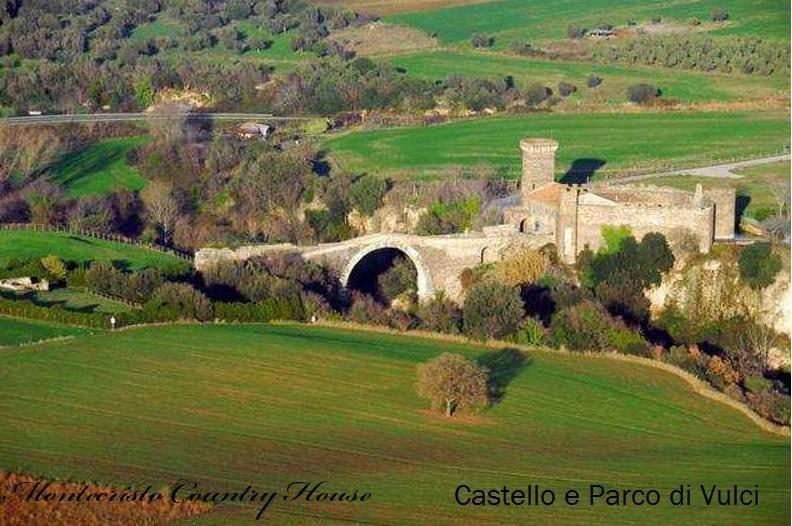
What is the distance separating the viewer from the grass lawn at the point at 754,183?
5700 centimetres

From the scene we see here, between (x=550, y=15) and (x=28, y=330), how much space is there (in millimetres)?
52284

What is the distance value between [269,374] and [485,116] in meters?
36.2

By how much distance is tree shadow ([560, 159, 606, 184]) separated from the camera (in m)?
62.8

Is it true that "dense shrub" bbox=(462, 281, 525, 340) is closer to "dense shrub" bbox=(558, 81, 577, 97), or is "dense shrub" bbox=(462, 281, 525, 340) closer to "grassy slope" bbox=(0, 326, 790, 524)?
"grassy slope" bbox=(0, 326, 790, 524)

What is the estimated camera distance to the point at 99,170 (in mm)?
68062

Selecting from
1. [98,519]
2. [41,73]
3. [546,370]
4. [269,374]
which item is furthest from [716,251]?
[41,73]

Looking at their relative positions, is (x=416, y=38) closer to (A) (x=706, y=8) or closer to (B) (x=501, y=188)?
(A) (x=706, y=8)

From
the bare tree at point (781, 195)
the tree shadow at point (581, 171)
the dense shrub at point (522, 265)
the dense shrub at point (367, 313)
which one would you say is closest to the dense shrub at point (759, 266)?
the bare tree at point (781, 195)

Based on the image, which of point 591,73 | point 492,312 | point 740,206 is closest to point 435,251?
point 492,312

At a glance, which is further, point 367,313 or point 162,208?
point 162,208

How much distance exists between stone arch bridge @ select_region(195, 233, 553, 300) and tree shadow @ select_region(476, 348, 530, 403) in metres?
8.56

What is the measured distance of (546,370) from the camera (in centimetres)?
4325

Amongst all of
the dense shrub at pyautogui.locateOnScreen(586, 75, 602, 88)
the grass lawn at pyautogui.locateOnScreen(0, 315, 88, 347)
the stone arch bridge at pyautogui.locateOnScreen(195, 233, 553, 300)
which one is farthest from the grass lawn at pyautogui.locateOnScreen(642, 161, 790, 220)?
the grass lawn at pyautogui.locateOnScreen(0, 315, 88, 347)

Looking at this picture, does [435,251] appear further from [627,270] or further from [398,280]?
[627,270]
